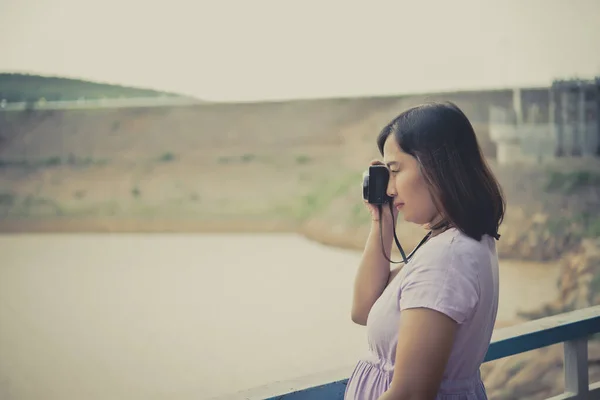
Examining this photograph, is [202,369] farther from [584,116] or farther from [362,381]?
[584,116]

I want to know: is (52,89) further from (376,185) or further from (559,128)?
(376,185)

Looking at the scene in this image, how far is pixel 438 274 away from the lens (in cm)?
62

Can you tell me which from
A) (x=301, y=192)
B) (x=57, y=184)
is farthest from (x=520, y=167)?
(x=57, y=184)

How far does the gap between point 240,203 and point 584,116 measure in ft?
44.0

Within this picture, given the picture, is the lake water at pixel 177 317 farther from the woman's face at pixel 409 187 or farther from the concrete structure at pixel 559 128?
the woman's face at pixel 409 187

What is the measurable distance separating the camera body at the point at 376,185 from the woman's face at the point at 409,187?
8cm

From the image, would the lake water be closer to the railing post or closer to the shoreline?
the shoreline

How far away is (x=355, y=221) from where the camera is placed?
16625 mm

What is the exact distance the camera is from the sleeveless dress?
0.62 m

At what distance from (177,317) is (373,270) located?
10295 millimetres

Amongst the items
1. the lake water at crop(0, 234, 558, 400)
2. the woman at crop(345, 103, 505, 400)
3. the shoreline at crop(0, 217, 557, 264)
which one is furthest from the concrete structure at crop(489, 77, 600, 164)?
the woman at crop(345, 103, 505, 400)

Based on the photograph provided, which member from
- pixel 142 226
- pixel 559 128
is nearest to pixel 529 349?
pixel 559 128

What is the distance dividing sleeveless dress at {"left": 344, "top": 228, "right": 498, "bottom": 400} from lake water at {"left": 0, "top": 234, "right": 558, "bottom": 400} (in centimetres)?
608

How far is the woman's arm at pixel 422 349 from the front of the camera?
2.00 ft
